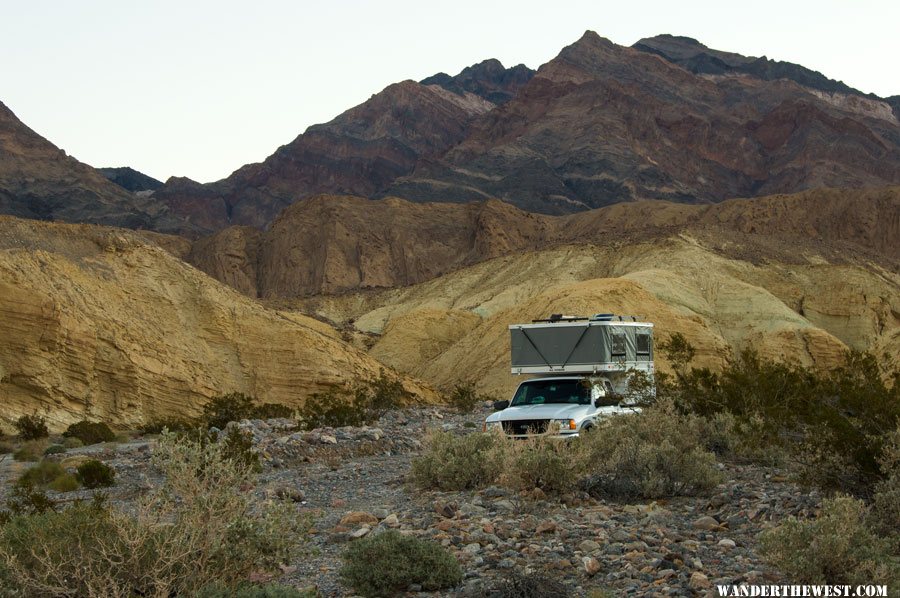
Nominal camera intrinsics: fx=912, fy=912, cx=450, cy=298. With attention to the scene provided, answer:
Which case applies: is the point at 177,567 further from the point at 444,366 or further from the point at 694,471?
the point at 444,366

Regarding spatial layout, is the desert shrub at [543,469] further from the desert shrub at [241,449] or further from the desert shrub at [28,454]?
the desert shrub at [28,454]

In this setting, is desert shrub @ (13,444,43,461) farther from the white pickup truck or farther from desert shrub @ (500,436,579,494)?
desert shrub @ (500,436,579,494)

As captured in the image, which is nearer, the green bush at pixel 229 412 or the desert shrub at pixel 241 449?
the desert shrub at pixel 241 449

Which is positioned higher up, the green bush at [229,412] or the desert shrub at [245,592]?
the desert shrub at [245,592]

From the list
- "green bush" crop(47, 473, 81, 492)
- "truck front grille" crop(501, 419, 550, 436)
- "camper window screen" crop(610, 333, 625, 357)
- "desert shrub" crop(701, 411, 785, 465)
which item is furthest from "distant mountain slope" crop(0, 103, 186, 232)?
"desert shrub" crop(701, 411, 785, 465)

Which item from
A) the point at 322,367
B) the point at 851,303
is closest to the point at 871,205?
the point at 851,303

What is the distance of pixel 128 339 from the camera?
35.5m

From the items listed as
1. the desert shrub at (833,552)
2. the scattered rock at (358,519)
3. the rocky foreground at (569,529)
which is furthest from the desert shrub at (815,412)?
the scattered rock at (358,519)

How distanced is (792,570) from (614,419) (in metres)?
6.94

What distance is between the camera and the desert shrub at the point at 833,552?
21.4 ft

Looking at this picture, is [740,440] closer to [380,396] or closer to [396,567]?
[396,567]

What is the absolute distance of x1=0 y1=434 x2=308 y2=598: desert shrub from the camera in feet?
21.0

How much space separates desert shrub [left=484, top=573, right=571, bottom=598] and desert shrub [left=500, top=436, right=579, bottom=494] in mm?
3721

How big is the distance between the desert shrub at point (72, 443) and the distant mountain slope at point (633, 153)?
12055 cm
